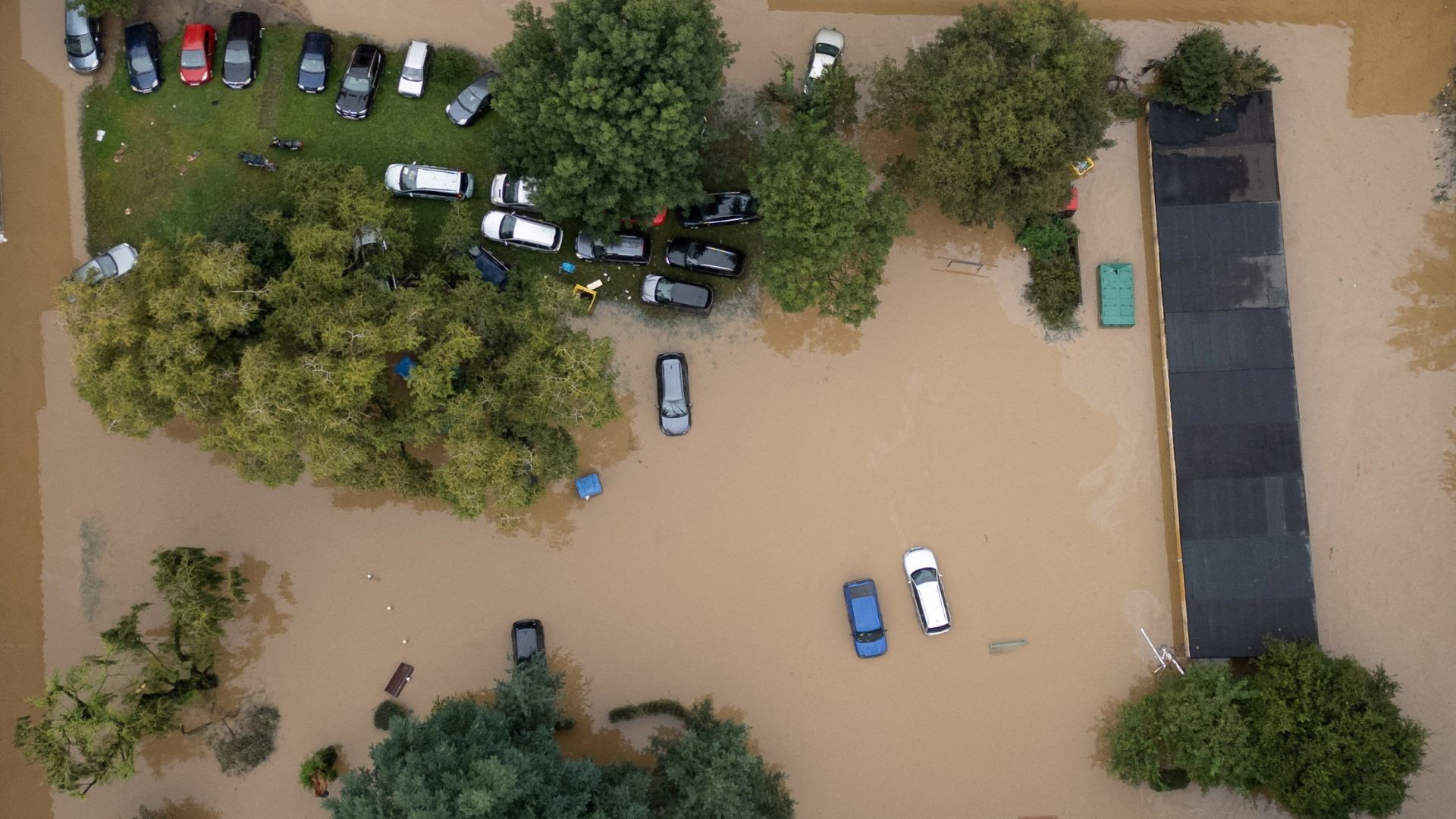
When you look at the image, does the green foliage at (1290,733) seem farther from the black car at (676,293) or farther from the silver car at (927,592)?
the black car at (676,293)

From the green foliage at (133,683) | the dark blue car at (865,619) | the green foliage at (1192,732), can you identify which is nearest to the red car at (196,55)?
the green foliage at (133,683)

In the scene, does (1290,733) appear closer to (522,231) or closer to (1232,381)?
(1232,381)

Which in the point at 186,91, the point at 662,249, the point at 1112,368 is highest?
the point at 186,91

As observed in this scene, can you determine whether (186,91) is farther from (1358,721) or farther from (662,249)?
(1358,721)

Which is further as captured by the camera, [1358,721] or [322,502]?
[322,502]

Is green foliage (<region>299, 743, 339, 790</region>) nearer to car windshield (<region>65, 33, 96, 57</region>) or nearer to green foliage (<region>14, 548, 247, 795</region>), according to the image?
green foliage (<region>14, 548, 247, 795</region>)

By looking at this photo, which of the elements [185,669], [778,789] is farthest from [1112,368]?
[185,669]

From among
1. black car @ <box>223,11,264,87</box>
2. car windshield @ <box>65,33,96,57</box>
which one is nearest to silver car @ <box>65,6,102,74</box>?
car windshield @ <box>65,33,96,57</box>
